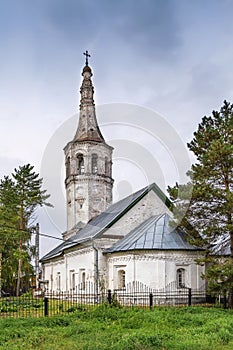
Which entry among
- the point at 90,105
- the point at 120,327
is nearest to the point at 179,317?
the point at 120,327

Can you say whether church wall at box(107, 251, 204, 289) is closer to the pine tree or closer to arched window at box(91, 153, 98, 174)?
the pine tree

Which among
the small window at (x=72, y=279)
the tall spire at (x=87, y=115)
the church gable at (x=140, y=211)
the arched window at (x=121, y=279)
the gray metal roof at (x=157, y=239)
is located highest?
the tall spire at (x=87, y=115)

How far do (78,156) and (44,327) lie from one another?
21.1m

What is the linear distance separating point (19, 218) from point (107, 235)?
1086 centimetres

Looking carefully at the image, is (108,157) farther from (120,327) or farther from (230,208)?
(120,327)

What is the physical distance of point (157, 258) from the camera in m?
19.2

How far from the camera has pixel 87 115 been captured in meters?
32.6

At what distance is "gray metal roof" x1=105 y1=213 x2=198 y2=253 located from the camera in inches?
761

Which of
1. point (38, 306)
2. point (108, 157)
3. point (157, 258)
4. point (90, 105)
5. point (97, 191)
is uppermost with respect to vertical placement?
point (90, 105)

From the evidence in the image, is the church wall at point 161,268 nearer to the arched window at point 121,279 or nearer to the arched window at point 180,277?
the arched window at point 180,277

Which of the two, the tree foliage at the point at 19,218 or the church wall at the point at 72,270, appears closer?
the church wall at the point at 72,270

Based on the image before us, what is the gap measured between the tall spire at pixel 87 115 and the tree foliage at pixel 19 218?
5100 mm

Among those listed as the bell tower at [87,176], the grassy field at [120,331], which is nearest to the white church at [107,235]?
the bell tower at [87,176]

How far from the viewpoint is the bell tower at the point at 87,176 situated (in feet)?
101
